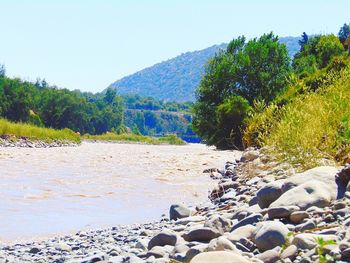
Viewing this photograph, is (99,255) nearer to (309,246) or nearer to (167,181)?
(309,246)

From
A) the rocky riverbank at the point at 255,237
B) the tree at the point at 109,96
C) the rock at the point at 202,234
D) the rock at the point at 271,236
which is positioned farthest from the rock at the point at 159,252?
the tree at the point at 109,96

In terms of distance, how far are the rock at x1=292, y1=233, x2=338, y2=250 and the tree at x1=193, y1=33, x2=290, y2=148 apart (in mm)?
39207

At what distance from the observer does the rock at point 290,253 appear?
4480 millimetres

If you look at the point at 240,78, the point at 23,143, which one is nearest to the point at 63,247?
the point at 240,78

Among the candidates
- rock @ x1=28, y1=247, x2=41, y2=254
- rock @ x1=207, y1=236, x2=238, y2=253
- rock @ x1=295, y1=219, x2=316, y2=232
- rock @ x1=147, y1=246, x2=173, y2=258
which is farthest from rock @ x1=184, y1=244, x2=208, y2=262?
rock @ x1=28, y1=247, x2=41, y2=254

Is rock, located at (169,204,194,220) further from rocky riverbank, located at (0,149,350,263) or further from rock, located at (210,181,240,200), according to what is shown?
rock, located at (210,181,240,200)

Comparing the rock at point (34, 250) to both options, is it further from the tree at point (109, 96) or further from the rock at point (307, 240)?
the tree at point (109, 96)

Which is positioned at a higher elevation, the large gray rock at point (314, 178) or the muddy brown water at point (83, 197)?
the large gray rock at point (314, 178)

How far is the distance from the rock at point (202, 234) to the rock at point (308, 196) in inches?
31.8

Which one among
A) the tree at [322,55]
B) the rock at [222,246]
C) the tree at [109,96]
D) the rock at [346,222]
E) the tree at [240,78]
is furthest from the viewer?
the tree at [109,96]

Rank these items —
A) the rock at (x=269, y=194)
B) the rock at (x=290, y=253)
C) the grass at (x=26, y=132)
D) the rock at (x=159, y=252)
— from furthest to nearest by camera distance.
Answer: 1. the grass at (x=26, y=132)
2. the rock at (x=269, y=194)
3. the rock at (x=159, y=252)
4. the rock at (x=290, y=253)

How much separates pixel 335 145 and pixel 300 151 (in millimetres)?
591

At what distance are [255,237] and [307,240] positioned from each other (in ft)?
1.95

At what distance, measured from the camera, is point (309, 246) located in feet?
14.9
